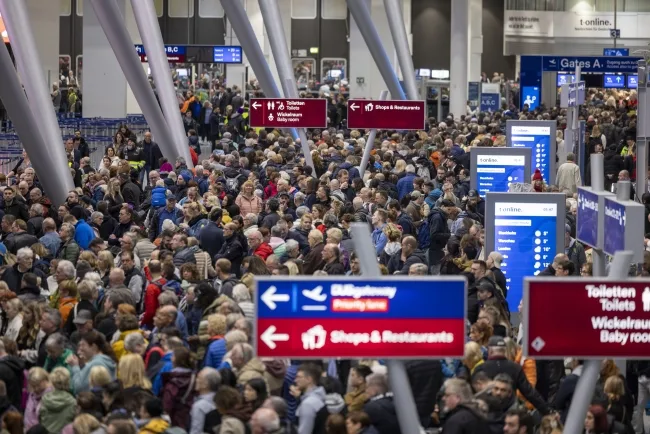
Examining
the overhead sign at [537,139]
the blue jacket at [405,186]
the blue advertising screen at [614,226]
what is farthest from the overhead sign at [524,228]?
the overhead sign at [537,139]

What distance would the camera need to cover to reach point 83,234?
17.0 m

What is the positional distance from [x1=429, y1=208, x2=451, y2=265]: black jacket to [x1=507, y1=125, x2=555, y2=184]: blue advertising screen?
28.1 feet

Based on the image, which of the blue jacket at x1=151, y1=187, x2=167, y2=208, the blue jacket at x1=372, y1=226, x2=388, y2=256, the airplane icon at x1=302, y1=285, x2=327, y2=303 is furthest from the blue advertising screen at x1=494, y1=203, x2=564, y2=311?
the airplane icon at x1=302, y1=285, x2=327, y2=303

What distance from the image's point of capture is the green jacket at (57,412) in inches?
373

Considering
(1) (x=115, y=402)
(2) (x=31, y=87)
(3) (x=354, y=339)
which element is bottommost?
(1) (x=115, y=402)

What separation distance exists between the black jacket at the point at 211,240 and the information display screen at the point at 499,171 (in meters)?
6.05

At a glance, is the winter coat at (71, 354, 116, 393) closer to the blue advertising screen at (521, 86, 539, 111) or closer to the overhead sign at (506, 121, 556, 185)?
the overhead sign at (506, 121, 556, 185)

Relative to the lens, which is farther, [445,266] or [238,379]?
[445,266]

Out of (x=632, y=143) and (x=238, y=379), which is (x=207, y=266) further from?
(x=632, y=143)

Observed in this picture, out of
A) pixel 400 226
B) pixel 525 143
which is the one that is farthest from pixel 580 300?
pixel 525 143

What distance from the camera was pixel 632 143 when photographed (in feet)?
102

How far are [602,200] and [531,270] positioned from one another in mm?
5126

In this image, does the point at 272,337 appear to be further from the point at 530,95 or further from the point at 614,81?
the point at 530,95

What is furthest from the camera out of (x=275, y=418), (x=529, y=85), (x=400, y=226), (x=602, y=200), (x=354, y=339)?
(x=529, y=85)
